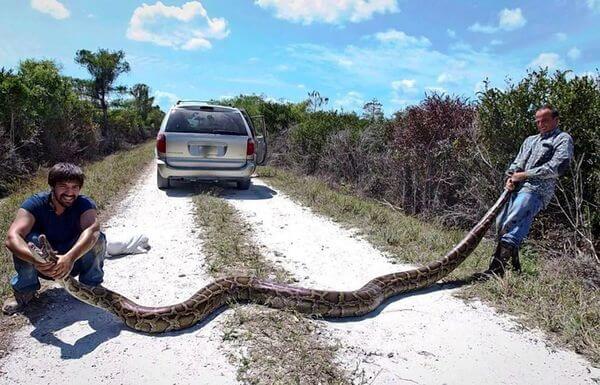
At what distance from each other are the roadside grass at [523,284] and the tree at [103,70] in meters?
32.5

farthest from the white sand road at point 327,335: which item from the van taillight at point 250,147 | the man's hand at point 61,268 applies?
the van taillight at point 250,147

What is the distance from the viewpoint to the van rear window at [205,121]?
11.8m

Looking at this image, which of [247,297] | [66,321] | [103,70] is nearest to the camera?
[66,321]

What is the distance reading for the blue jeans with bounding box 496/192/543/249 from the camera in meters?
5.78

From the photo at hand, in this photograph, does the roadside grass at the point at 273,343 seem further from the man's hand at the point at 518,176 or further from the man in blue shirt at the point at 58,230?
the man's hand at the point at 518,176

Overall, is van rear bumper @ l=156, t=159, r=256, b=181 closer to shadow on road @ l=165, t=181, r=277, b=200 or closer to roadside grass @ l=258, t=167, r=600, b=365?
shadow on road @ l=165, t=181, r=277, b=200

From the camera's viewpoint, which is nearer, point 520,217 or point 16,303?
point 16,303

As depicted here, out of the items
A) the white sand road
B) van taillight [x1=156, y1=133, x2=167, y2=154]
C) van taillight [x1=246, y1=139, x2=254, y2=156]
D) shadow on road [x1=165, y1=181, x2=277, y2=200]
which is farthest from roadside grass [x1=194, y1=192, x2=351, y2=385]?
van taillight [x1=246, y1=139, x2=254, y2=156]

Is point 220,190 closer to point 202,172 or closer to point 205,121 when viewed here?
point 202,172

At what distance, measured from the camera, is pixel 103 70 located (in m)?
37.2

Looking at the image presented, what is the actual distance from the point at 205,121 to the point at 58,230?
7602 mm

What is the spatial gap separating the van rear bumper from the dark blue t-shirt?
6851mm

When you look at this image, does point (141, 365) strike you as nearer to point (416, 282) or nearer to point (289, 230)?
point (416, 282)

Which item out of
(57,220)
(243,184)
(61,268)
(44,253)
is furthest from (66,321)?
(243,184)
